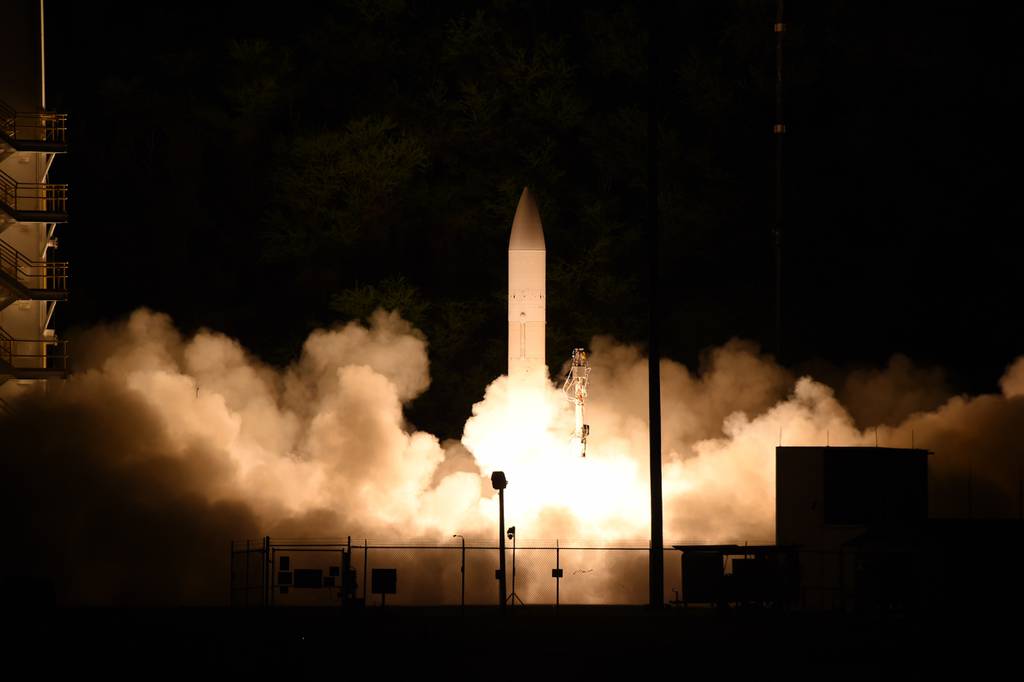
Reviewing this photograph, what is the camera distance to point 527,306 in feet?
156

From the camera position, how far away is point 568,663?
90.1 ft

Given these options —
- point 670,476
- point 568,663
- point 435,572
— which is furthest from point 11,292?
point 568,663

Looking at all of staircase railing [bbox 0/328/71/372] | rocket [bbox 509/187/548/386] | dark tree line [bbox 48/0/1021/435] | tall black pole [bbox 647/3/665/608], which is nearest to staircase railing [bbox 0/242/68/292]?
staircase railing [bbox 0/328/71/372]

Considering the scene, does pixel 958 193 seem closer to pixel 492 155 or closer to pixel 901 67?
pixel 901 67

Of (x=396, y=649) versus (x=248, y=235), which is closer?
(x=396, y=649)

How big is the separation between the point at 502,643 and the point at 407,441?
20.3 m

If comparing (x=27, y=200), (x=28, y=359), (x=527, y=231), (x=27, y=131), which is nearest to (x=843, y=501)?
(x=527, y=231)

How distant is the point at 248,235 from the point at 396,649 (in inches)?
1451

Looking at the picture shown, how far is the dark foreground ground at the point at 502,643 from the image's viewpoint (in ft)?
86.4

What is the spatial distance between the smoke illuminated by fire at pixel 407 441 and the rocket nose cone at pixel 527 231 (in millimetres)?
3985

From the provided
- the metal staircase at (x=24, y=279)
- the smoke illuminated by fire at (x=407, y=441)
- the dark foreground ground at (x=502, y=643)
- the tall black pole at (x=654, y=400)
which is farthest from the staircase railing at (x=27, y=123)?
the tall black pole at (x=654, y=400)

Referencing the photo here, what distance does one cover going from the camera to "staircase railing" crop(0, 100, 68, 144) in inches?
1890

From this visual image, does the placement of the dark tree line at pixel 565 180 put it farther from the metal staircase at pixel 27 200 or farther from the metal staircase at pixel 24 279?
the metal staircase at pixel 27 200

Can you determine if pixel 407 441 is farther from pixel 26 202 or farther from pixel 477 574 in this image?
pixel 26 202
